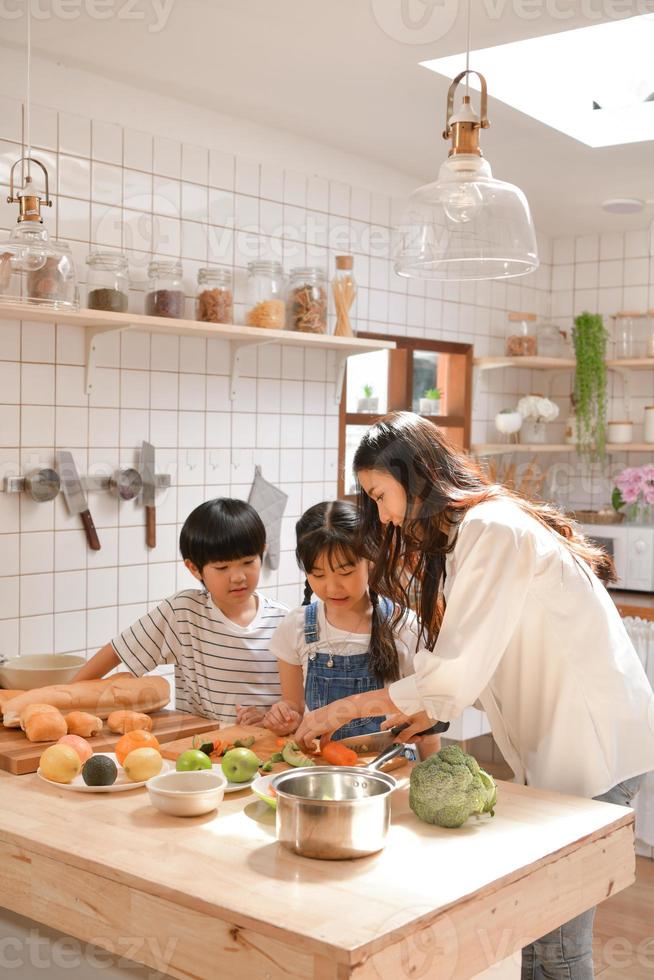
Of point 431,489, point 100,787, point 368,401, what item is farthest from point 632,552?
point 100,787

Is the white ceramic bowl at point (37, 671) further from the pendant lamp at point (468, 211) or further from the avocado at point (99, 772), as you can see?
the pendant lamp at point (468, 211)

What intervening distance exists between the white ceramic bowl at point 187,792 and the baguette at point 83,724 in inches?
17.1

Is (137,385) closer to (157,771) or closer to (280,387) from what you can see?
(280,387)

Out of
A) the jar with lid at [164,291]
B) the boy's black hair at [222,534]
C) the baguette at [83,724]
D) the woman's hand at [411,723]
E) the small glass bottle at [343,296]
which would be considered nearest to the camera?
the woman's hand at [411,723]

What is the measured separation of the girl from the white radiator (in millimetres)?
1712

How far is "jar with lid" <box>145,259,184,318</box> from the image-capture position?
298 cm

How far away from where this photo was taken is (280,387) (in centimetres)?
354

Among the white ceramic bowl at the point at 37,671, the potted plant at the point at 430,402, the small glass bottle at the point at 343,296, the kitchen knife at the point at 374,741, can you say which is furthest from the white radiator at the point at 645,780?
the white ceramic bowl at the point at 37,671

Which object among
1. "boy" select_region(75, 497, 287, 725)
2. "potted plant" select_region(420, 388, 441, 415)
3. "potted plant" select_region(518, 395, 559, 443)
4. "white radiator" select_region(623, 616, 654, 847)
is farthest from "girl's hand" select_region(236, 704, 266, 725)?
"potted plant" select_region(518, 395, 559, 443)

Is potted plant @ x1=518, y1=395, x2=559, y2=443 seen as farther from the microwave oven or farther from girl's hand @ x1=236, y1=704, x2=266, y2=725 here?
girl's hand @ x1=236, y1=704, x2=266, y2=725

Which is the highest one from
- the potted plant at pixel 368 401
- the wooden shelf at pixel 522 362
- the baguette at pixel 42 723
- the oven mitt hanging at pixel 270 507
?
the wooden shelf at pixel 522 362

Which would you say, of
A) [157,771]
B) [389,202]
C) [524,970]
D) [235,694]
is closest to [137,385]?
[235,694]

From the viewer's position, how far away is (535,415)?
4488mm

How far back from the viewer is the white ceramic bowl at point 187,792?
152 centimetres
